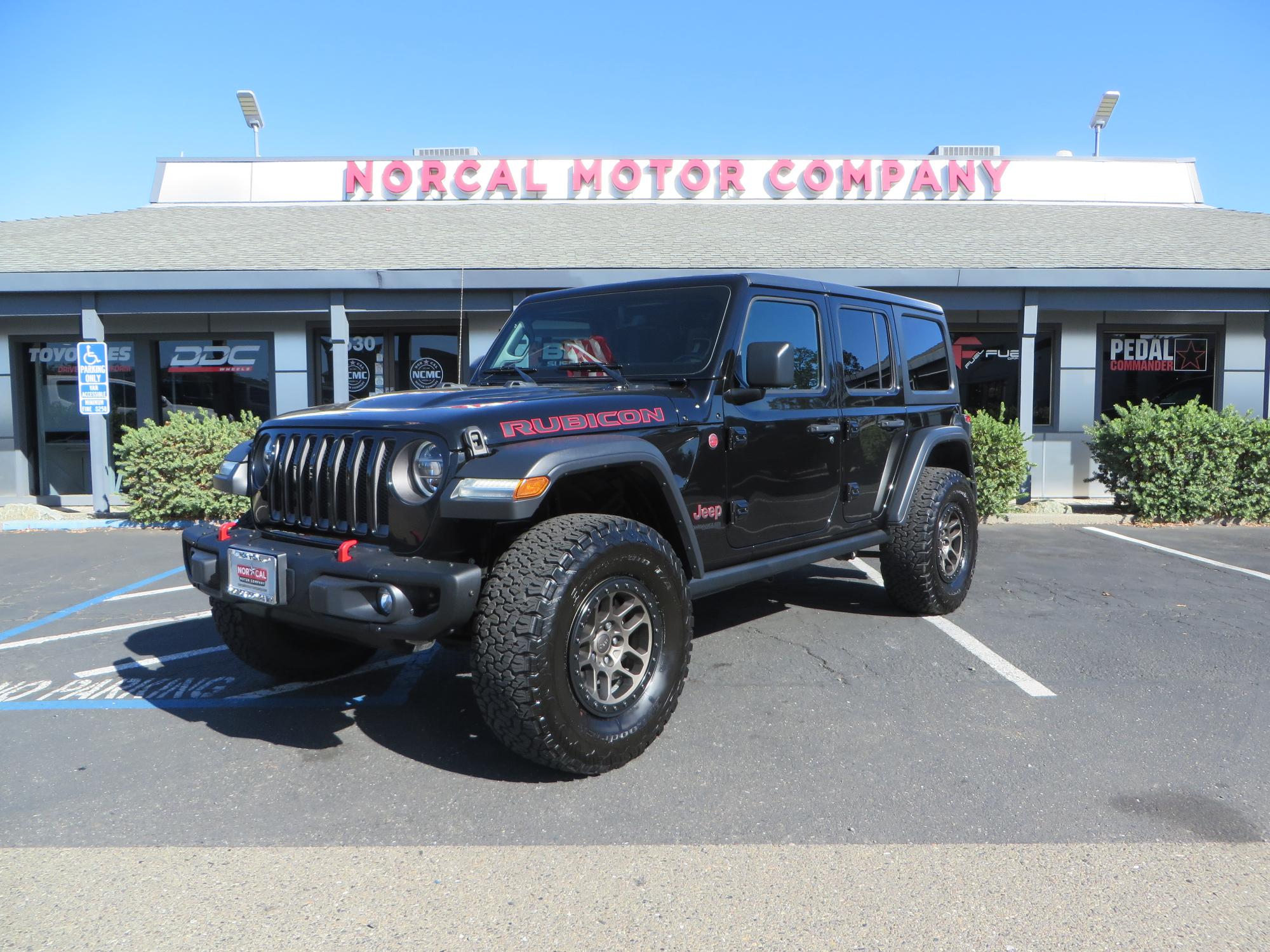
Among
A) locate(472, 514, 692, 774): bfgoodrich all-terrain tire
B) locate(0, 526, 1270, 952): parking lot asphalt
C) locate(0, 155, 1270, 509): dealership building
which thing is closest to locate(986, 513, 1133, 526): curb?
locate(0, 155, 1270, 509): dealership building

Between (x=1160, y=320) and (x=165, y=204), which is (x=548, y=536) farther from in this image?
(x=165, y=204)

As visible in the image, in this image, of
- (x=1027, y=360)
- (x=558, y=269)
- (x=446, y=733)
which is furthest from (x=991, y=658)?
(x=1027, y=360)

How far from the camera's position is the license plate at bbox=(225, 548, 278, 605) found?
11.0 ft

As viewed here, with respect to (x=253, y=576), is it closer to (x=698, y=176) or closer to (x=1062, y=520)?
(x=1062, y=520)

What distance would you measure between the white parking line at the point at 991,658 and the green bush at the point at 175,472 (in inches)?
301

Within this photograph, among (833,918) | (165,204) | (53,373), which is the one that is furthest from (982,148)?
(833,918)

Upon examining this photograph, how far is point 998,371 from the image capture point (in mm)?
13156

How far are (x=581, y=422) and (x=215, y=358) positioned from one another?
11242 mm

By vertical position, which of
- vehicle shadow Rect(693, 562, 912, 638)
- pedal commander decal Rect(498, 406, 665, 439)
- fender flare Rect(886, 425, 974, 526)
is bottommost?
vehicle shadow Rect(693, 562, 912, 638)

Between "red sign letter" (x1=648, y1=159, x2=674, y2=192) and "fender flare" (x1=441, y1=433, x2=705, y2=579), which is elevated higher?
"red sign letter" (x1=648, y1=159, x2=674, y2=192)

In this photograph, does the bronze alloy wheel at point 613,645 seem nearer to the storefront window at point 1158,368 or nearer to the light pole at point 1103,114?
the storefront window at point 1158,368

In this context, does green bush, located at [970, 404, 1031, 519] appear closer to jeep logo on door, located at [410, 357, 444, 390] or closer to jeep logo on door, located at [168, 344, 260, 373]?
jeep logo on door, located at [410, 357, 444, 390]

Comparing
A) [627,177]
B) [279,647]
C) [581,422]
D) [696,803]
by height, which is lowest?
[696,803]

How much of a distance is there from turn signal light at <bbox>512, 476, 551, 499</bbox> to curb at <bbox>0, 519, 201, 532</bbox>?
8391mm
